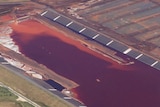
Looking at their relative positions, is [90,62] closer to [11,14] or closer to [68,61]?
[68,61]

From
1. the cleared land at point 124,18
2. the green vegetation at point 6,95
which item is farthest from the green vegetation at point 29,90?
the cleared land at point 124,18

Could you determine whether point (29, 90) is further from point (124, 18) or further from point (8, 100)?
point (124, 18)

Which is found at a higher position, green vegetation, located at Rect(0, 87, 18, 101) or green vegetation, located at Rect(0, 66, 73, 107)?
green vegetation, located at Rect(0, 87, 18, 101)

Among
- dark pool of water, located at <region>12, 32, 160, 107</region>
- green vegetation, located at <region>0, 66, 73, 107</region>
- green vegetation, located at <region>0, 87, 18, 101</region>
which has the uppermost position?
green vegetation, located at <region>0, 87, 18, 101</region>

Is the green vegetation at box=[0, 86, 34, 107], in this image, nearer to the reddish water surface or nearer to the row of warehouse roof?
the reddish water surface

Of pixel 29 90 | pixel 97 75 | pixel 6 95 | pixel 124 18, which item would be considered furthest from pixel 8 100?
pixel 124 18

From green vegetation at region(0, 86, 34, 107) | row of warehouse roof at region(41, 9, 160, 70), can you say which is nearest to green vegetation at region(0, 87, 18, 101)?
green vegetation at region(0, 86, 34, 107)

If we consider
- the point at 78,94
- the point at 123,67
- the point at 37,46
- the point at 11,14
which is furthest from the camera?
the point at 11,14

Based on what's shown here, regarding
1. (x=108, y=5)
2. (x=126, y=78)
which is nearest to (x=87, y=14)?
(x=108, y=5)
